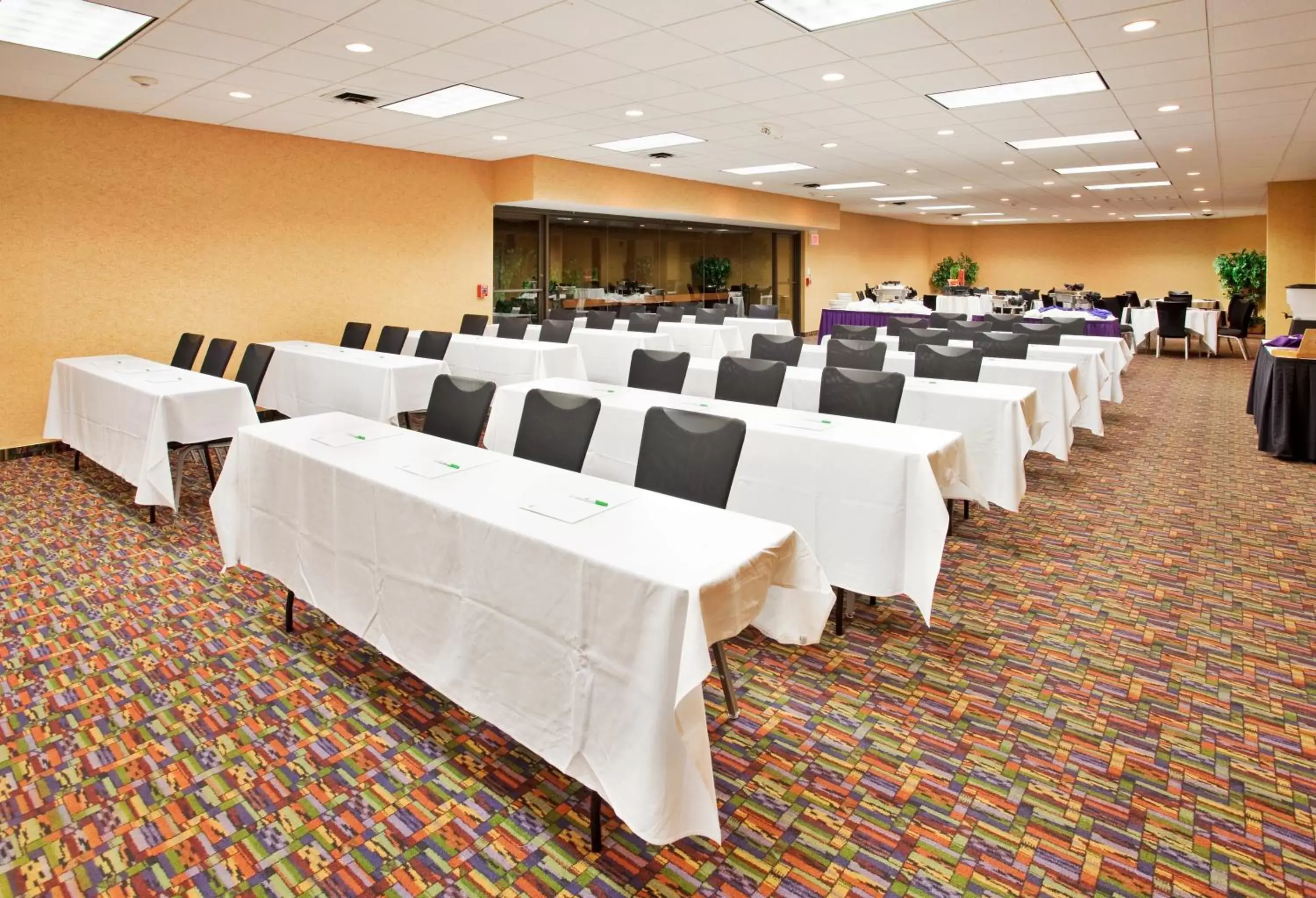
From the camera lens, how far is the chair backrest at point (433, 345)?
775cm

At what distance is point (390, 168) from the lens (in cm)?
1004

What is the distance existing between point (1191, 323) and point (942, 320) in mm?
9201

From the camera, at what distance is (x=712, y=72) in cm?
630

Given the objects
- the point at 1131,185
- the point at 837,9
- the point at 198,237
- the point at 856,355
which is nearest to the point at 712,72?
the point at 837,9

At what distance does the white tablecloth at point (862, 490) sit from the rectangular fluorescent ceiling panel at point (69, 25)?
459cm

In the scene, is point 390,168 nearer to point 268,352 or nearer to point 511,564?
point 268,352

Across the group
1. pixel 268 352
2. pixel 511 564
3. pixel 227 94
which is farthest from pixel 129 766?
pixel 227 94

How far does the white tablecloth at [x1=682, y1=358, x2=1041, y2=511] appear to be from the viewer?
4.68m

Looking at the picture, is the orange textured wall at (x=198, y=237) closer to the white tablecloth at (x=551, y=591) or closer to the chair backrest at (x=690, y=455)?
the white tablecloth at (x=551, y=591)

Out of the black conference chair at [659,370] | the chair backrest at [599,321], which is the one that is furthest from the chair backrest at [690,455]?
the chair backrest at [599,321]

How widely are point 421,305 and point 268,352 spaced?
4743 mm

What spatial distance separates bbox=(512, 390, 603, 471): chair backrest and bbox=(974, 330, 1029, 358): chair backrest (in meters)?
4.76

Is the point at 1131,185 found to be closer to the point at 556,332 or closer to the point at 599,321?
the point at 599,321

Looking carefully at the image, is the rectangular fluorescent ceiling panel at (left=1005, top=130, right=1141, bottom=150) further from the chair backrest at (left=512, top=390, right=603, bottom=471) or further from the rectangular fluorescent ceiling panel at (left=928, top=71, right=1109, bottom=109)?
the chair backrest at (left=512, top=390, right=603, bottom=471)
